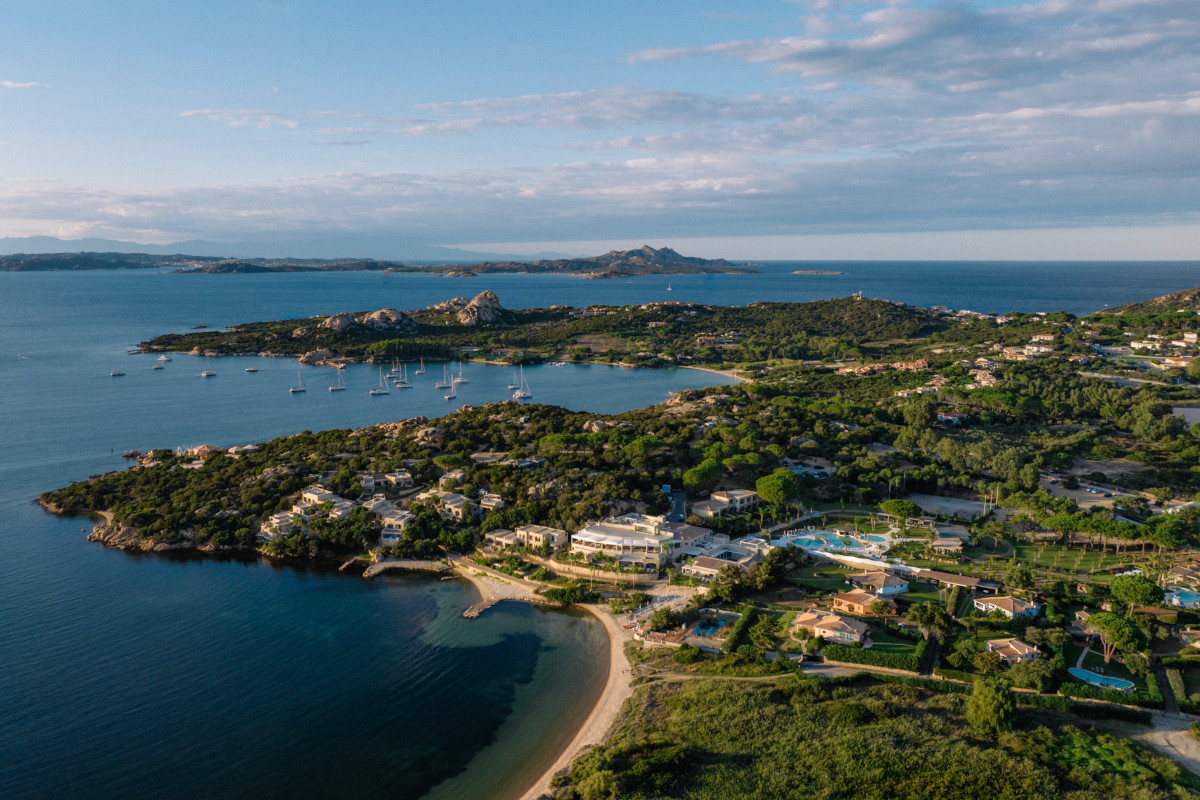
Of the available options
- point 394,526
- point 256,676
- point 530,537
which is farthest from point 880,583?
point 256,676

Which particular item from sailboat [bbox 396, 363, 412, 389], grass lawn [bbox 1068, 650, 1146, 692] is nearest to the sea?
grass lawn [bbox 1068, 650, 1146, 692]

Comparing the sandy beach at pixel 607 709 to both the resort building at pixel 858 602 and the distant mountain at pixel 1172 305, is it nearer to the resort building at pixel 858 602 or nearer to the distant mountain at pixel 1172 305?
the resort building at pixel 858 602

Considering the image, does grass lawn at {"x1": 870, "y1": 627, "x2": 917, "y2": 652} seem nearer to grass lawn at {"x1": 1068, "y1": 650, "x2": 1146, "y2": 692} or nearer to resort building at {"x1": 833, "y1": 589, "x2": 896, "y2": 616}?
resort building at {"x1": 833, "y1": 589, "x2": 896, "y2": 616}

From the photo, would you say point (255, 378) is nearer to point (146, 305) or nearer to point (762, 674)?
point (762, 674)

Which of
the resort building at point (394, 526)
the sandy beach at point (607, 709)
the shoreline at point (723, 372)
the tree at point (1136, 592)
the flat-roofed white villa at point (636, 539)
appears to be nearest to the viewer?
the sandy beach at point (607, 709)

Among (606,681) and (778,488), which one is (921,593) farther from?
(606,681)

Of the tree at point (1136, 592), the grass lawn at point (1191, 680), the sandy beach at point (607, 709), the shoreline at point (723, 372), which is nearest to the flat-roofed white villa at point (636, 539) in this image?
the sandy beach at point (607, 709)
